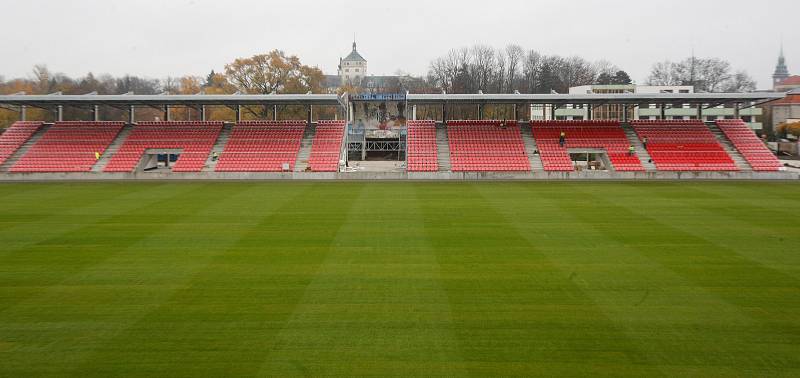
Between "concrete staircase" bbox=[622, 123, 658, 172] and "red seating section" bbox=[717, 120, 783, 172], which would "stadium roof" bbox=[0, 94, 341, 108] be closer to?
"concrete staircase" bbox=[622, 123, 658, 172]

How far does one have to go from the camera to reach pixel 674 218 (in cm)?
1802

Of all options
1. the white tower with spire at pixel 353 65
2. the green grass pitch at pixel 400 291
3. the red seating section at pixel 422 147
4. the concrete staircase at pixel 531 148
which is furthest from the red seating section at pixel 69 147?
the white tower with spire at pixel 353 65

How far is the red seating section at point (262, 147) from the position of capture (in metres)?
34.1

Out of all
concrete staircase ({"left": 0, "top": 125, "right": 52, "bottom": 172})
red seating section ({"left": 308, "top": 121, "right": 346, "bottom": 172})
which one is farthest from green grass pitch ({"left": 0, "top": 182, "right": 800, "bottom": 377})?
concrete staircase ({"left": 0, "top": 125, "right": 52, "bottom": 172})

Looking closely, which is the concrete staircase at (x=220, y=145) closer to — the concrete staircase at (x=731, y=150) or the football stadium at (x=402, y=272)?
the football stadium at (x=402, y=272)

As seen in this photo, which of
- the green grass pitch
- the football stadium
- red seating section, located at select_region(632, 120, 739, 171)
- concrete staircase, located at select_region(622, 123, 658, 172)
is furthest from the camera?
concrete staircase, located at select_region(622, 123, 658, 172)

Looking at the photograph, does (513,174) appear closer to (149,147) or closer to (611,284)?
(611,284)

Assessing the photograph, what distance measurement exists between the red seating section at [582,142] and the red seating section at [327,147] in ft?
44.5

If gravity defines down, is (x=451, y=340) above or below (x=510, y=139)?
below

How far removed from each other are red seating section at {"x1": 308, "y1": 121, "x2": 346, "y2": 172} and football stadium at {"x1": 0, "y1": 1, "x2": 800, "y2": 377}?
4.70ft

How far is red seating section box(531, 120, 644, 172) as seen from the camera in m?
34.2

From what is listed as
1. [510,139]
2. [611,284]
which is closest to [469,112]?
[510,139]

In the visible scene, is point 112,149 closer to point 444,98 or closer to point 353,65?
point 444,98

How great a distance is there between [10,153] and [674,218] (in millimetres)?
39228
